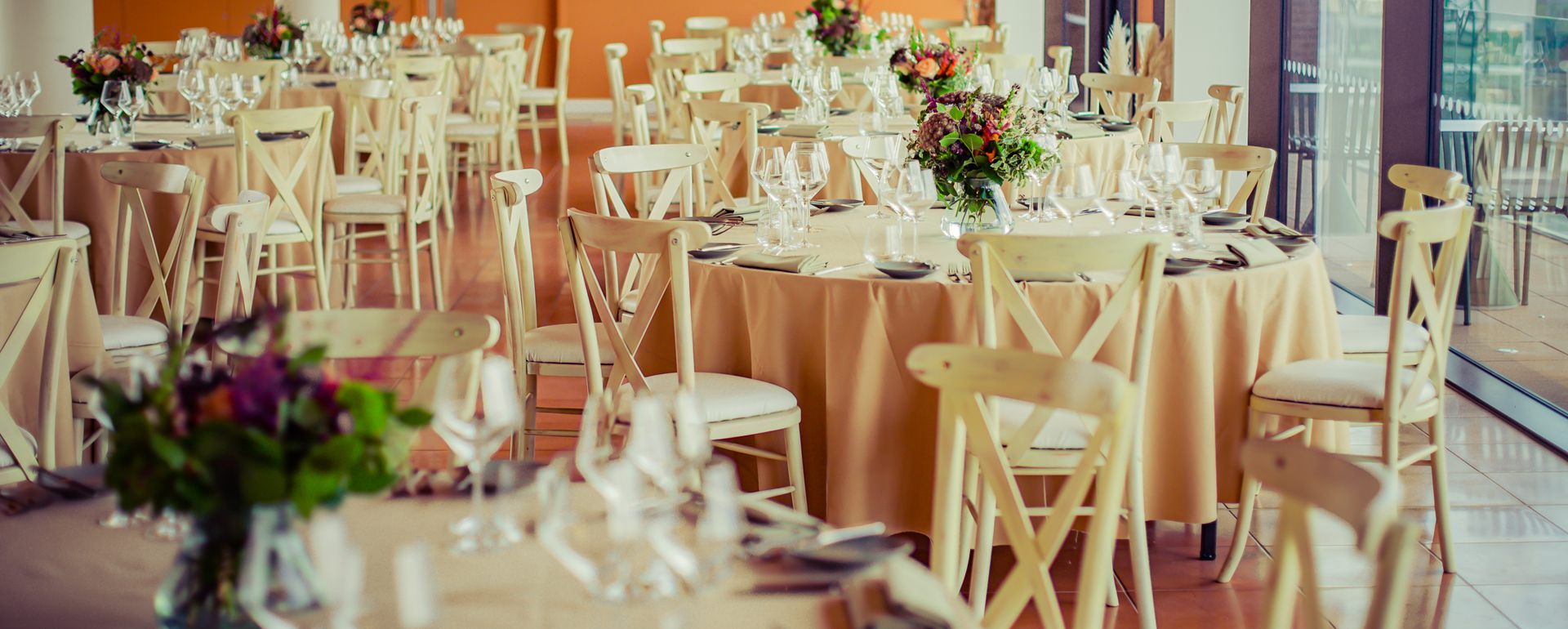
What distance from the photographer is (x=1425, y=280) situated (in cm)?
328

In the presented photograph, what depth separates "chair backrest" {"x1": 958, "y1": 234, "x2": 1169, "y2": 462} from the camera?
2.81m

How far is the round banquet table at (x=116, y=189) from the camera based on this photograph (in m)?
5.28

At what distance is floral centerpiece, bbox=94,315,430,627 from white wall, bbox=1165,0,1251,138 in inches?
272

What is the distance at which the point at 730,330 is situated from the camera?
343cm

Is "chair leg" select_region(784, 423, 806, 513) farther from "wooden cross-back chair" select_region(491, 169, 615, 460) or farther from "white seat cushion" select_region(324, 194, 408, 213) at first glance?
"white seat cushion" select_region(324, 194, 408, 213)

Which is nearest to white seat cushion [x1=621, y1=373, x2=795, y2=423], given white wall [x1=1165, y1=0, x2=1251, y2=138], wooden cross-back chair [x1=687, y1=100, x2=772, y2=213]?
wooden cross-back chair [x1=687, y1=100, x2=772, y2=213]

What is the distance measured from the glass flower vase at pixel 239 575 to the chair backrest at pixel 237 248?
2.02 m

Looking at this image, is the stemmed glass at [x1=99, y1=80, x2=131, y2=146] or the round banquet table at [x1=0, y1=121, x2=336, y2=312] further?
the stemmed glass at [x1=99, y1=80, x2=131, y2=146]

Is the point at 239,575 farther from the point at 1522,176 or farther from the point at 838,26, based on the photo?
the point at 838,26

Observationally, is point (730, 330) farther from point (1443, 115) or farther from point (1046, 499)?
point (1443, 115)

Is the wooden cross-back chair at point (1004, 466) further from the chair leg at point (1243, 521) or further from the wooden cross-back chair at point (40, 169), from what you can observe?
the wooden cross-back chair at point (40, 169)

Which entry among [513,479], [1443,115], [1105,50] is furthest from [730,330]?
[1105,50]

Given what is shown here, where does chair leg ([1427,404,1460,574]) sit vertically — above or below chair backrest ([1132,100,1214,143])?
below

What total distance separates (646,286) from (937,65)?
2.83m
